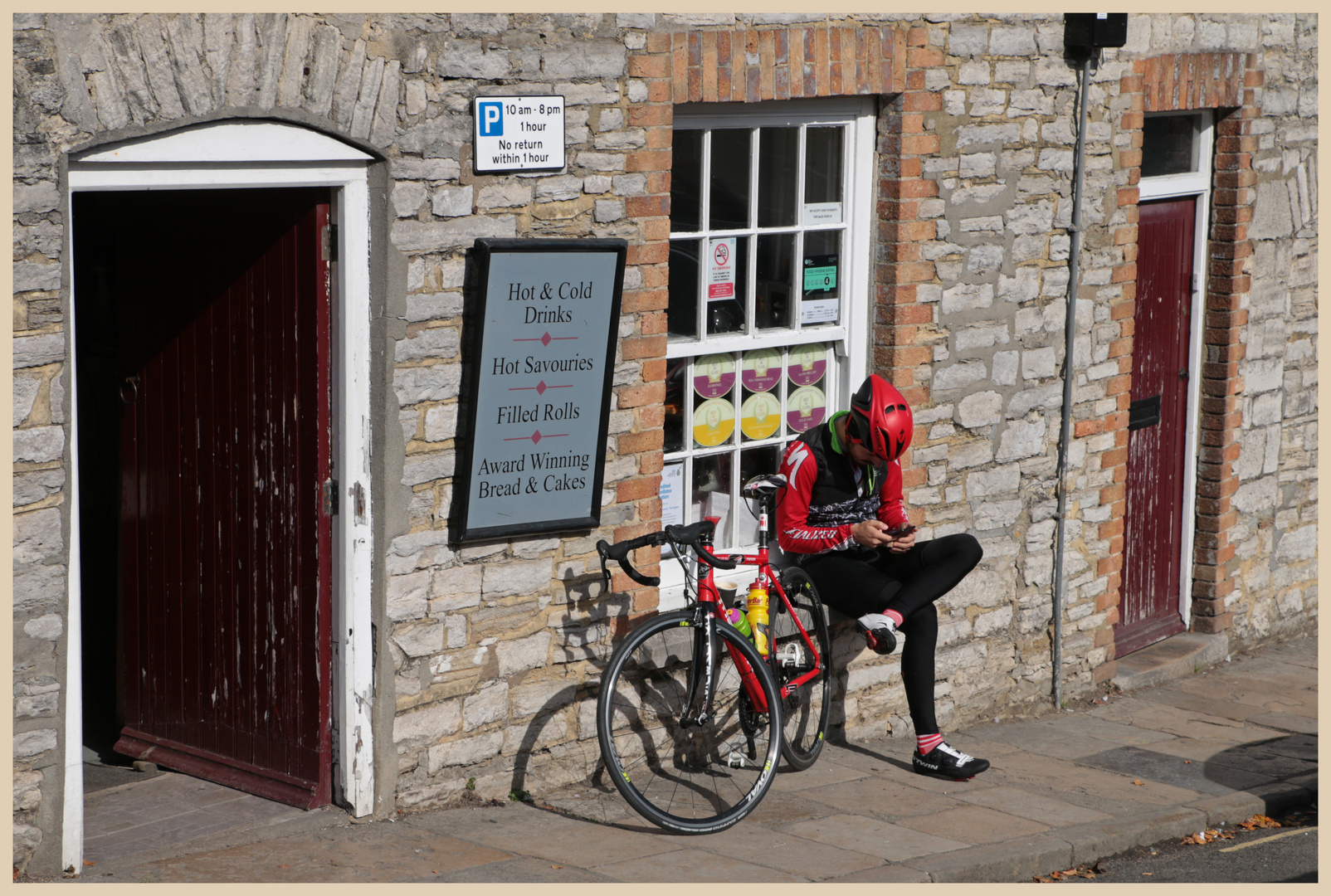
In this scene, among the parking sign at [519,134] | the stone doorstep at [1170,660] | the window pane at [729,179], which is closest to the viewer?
the parking sign at [519,134]

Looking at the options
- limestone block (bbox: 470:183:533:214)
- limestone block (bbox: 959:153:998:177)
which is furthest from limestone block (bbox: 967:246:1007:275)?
limestone block (bbox: 470:183:533:214)

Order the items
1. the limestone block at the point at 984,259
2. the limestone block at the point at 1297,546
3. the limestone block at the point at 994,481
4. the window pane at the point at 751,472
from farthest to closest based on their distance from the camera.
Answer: the limestone block at the point at 1297,546, the limestone block at the point at 994,481, the limestone block at the point at 984,259, the window pane at the point at 751,472

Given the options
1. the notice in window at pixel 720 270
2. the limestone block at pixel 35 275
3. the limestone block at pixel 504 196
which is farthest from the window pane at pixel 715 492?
the limestone block at pixel 35 275

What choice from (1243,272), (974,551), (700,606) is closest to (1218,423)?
(1243,272)

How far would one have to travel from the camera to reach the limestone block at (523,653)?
232 inches

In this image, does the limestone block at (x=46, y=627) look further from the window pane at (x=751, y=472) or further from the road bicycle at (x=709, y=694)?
the window pane at (x=751, y=472)

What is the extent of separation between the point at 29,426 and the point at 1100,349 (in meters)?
5.27

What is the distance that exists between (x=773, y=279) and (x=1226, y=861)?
2947 millimetres

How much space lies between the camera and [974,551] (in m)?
6.41

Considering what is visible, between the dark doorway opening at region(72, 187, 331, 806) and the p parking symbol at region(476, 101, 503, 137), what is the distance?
0.64 meters

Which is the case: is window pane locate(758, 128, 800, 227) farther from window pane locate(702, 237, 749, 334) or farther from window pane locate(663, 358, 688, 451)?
window pane locate(663, 358, 688, 451)

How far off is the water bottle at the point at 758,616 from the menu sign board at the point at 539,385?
698 mm

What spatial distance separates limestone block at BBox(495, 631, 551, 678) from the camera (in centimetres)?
589

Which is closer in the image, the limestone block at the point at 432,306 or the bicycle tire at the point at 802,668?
the limestone block at the point at 432,306
